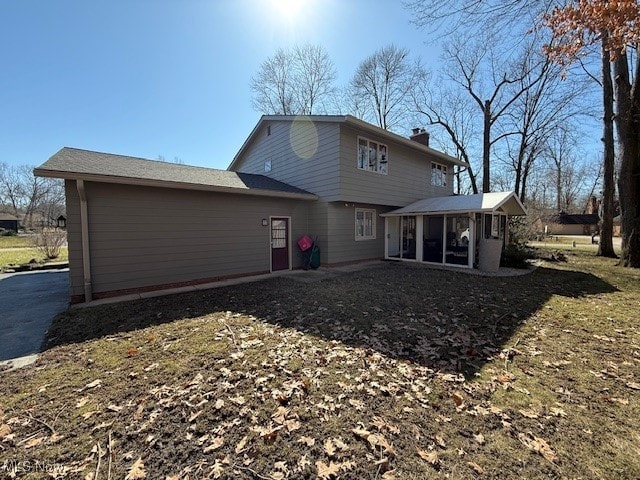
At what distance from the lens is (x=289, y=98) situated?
23281mm

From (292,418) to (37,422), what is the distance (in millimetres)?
2293

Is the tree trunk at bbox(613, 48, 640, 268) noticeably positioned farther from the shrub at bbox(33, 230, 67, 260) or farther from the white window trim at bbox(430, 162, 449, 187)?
the shrub at bbox(33, 230, 67, 260)

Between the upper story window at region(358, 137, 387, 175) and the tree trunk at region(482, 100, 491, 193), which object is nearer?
the upper story window at region(358, 137, 387, 175)

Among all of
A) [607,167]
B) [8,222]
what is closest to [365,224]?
[607,167]

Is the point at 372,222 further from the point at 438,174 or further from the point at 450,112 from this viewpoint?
the point at 450,112

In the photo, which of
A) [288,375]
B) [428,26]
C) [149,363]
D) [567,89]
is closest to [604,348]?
[288,375]

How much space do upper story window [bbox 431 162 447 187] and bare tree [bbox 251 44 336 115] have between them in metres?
11.7

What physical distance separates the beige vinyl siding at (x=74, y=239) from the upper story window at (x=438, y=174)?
585 inches

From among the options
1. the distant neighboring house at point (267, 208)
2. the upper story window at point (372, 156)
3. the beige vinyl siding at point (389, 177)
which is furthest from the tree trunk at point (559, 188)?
the upper story window at point (372, 156)

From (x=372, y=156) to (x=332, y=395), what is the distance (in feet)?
34.6

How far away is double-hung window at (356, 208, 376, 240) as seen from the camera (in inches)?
489

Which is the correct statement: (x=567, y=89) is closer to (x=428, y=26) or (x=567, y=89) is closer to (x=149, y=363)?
(x=428, y=26)

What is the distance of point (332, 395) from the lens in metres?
2.94

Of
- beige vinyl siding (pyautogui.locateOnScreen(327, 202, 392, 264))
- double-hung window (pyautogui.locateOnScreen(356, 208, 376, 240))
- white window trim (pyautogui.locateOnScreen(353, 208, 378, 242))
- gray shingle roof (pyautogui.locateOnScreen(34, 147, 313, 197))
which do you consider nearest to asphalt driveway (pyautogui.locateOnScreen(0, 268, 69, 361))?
gray shingle roof (pyautogui.locateOnScreen(34, 147, 313, 197))
